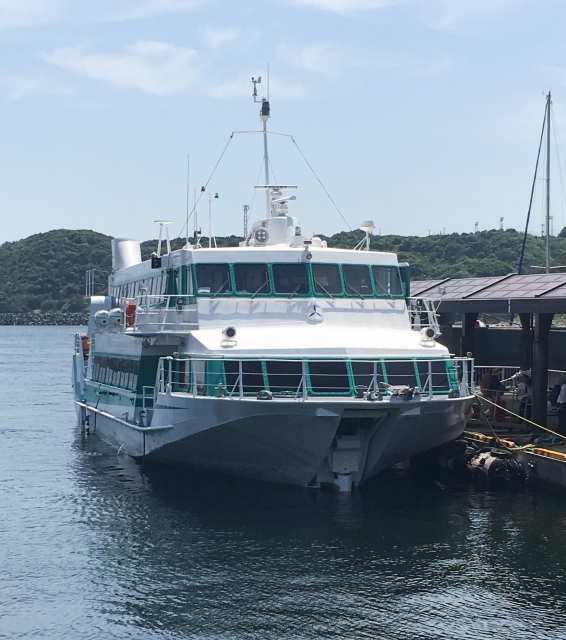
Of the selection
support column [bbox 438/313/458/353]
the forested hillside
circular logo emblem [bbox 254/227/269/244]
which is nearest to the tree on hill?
the forested hillside

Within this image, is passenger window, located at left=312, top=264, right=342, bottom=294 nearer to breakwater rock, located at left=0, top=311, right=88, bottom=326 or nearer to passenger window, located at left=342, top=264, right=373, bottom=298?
passenger window, located at left=342, top=264, right=373, bottom=298

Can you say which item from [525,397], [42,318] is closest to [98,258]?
[42,318]

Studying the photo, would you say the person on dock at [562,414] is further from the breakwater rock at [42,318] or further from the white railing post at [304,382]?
the breakwater rock at [42,318]

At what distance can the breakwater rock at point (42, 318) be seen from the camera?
184750 millimetres

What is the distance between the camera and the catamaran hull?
20.1 metres

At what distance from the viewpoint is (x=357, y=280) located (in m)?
23.9

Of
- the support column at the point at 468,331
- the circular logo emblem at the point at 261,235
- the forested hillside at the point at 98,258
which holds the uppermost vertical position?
the forested hillside at the point at 98,258

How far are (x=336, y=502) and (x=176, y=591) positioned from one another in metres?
6.03

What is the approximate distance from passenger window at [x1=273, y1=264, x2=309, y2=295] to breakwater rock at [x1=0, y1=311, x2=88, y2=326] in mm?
164744

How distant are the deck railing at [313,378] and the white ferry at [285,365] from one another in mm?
29

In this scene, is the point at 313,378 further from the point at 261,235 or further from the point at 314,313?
the point at 261,235

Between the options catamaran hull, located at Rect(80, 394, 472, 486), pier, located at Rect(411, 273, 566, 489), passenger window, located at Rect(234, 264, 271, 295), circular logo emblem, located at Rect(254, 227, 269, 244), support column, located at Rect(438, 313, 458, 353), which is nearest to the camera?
catamaran hull, located at Rect(80, 394, 472, 486)

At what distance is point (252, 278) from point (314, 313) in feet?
5.97

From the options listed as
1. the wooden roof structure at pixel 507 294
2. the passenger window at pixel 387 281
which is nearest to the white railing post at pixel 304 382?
the passenger window at pixel 387 281
